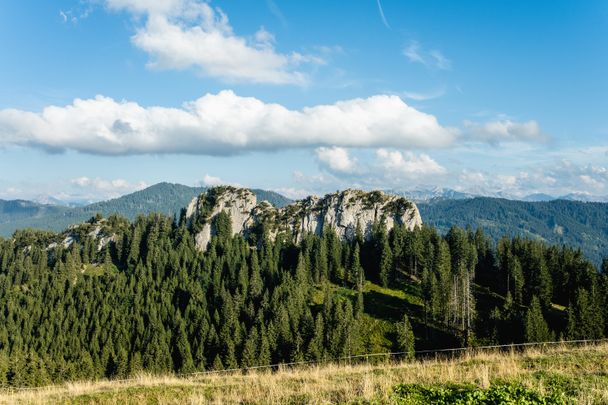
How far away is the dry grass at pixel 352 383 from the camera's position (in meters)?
16.6

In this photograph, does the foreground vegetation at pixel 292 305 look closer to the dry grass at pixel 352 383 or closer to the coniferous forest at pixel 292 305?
the coniferous forest at pixel 292 305

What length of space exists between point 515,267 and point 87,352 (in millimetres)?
144058

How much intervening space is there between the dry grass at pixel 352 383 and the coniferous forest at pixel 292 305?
82.3 meters

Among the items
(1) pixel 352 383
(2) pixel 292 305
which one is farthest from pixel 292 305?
(1) pixel 352 383

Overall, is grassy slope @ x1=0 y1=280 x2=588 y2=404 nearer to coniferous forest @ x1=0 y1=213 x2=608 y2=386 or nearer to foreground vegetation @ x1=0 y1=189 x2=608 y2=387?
foreground vegetation @ x1=0 y1=189 x2=608 y2=387

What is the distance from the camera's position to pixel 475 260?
152m

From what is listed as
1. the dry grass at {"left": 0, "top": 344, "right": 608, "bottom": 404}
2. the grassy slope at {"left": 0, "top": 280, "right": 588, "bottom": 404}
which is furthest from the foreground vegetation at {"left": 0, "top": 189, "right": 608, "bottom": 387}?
the dry grass at {"left": 0, "top": 344, "right": 608, "bottom": 404}

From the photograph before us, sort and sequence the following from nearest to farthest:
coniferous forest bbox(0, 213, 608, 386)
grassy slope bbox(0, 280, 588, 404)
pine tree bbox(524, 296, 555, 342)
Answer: grassy slope bbox(0, 280, 588, 404), pine tree bbox(524, 296, 555, 342), coniferous forest bbox(0, 213, 608, 386)

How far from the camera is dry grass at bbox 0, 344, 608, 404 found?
1656cm

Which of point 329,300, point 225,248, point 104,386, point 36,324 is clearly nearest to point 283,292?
point 329,300

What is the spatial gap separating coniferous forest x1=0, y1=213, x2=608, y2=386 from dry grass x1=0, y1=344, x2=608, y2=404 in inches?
3239

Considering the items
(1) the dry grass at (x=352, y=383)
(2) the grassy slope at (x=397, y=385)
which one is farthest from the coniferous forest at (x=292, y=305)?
(1) the dry grass at (x=352, y=383)

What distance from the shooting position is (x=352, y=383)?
1872 centimetres

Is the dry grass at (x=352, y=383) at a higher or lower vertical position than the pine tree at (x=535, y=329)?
higher
